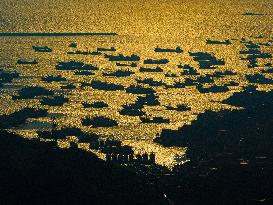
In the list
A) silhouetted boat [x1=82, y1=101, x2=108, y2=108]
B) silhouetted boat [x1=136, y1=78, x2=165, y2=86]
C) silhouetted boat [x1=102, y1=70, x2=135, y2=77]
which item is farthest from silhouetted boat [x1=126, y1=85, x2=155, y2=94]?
silhouetted boat [x1=102, y1=70, x2=135, y2=77]

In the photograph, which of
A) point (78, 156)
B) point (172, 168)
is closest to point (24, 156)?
point (78, 156)

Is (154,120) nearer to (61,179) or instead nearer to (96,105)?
(96,105)

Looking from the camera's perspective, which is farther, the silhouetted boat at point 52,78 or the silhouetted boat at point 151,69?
the silhouetted boat at point 151,69

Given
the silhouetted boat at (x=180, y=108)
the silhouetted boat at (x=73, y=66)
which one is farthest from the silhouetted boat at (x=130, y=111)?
the silhouetted boat at (x=73, y=66)

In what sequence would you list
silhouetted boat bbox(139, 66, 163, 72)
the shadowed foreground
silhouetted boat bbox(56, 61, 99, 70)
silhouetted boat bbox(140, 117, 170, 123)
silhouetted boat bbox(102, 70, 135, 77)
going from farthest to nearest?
silhouetted boat bbox(139, 66, 163, 72) < silhouetted boat bbox(56, 61, 99, 70) < silhouetted boat bbox(102, 70, 135, 77) < silhouetted boat bbox(140, 117, 170, 123) < the shadowed foreground

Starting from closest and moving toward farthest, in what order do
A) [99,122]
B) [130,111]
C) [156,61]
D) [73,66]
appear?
[99,122] < [130,111] < [73,66] < [156,61]

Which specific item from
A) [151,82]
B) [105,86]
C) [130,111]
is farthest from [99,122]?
[151,82]

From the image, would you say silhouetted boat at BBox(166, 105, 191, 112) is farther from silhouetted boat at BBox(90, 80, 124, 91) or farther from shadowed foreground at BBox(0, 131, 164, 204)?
shadowed foreground at BBox(0, 131, 164, 204)

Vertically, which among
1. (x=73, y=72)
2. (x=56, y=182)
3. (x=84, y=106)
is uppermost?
(x=73, y=72)

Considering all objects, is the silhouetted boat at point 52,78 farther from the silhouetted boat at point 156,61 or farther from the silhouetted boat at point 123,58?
the silhouetted boat at point 156,61

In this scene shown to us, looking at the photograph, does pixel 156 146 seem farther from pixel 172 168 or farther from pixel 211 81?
pixel 211 81

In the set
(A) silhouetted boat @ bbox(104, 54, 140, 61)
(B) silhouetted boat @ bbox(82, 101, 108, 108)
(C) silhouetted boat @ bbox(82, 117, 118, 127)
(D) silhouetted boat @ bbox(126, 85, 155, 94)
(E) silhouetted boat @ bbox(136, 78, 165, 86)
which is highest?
(A) silhouetted boat @ bbox(104, 54, 140, 61)
